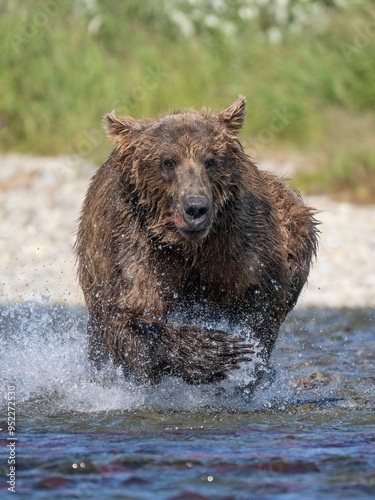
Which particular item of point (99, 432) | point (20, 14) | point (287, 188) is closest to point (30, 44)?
point (20, 14)

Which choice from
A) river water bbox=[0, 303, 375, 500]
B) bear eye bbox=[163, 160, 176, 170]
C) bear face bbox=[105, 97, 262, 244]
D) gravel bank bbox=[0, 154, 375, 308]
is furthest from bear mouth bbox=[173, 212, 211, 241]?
gravel bank bbox=[0, 154, 375, 308]

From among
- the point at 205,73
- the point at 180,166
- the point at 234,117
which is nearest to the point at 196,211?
the point at 180,166

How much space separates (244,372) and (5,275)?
5.43m

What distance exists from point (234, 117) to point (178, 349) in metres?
1.35

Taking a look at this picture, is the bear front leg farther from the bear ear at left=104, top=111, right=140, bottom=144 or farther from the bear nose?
the bear ear at left=104, top=111, right=140, bottom=144

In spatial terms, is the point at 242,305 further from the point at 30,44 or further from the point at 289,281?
the point at 30,44

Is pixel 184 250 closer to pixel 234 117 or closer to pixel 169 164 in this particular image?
pixel 169 164

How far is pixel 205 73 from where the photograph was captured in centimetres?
1703

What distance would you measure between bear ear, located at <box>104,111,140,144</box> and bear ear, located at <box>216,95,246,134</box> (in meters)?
0.48

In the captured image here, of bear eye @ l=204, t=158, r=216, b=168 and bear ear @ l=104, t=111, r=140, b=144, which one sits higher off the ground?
bear ear @ l=104, t=111, r=140, b=144

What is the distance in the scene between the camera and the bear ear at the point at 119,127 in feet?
20.6

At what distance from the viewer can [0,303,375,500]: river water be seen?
16.0ft

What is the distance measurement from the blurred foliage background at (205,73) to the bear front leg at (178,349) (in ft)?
28.8

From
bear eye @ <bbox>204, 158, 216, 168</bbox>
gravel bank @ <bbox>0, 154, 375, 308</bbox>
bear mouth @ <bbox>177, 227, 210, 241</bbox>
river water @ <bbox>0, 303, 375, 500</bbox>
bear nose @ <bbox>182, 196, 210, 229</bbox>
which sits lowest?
river water @ <bbox>0, 303, 375, 500</bbox>
